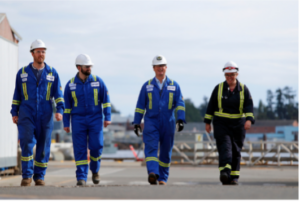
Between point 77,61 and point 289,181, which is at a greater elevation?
point 77,61

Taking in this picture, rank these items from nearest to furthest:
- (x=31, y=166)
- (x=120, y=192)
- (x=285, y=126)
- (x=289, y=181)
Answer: (x=120, y=192)
(x=31, y=166)
(x=289, y=181)
(x=285, y=126)

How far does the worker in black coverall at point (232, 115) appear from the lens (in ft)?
29.9

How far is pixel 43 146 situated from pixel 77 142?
22.0 inches

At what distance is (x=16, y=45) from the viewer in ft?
47.9

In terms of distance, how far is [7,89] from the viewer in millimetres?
13859

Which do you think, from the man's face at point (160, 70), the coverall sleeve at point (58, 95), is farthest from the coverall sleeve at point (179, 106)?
the coverall sleeve at point (58, 95)

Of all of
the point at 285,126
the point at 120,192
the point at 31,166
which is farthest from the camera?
the point at 285,126

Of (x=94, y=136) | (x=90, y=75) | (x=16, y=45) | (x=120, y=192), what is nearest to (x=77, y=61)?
(x=90, y=75)

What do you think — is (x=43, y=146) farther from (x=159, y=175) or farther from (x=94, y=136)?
(x=159, y=175)

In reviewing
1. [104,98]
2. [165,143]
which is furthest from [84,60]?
[165,143]

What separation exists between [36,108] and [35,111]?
5cm

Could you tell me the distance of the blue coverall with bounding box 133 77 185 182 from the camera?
9180mm

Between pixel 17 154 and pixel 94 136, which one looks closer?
pixel 94 136

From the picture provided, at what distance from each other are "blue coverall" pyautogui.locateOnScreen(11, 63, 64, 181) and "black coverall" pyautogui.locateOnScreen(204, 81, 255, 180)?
8.63 feet
